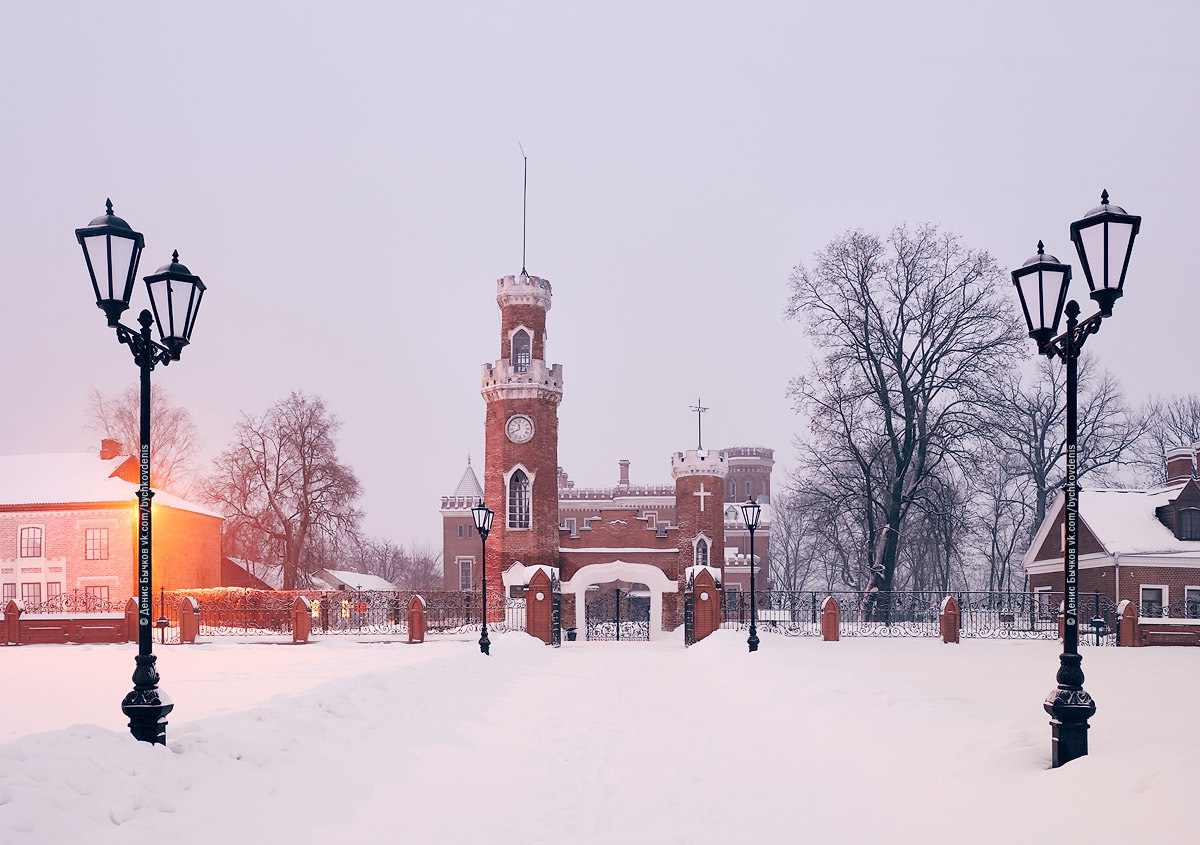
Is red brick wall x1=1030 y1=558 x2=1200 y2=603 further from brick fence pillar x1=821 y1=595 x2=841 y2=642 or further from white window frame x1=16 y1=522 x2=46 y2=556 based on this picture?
white window frame x1=16 y1=522 x2=46 y2=556

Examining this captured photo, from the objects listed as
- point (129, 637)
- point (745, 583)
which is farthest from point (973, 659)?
point (745, 583)

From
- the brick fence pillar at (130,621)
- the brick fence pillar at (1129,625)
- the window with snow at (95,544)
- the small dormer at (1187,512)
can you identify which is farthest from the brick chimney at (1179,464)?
the window with snow at (95,544)

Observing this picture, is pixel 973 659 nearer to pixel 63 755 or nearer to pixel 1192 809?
pixel 1192 809

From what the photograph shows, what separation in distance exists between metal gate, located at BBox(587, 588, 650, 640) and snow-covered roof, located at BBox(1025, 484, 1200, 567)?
16590 millimetres

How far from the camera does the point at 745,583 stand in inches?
2562

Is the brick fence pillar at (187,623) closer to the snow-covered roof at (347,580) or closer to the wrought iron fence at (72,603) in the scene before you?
the wrought iron fence at (72,603)

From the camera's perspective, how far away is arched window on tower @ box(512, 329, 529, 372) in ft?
134

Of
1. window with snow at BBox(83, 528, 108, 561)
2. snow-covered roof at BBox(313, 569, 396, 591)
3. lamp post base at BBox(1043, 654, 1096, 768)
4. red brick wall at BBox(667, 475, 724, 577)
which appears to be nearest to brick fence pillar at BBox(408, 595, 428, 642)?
red brick wall at BBox(667, 475, 724, 577)

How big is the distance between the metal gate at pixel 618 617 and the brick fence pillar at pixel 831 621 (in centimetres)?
751

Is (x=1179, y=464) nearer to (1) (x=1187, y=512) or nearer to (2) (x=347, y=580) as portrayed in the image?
(1) (x=1187, y=512)

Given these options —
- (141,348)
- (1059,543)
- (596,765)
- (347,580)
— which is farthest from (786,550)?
(141,348)

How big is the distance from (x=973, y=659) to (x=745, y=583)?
42.5 metres

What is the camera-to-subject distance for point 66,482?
141ft

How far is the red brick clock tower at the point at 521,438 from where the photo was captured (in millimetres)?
39562
